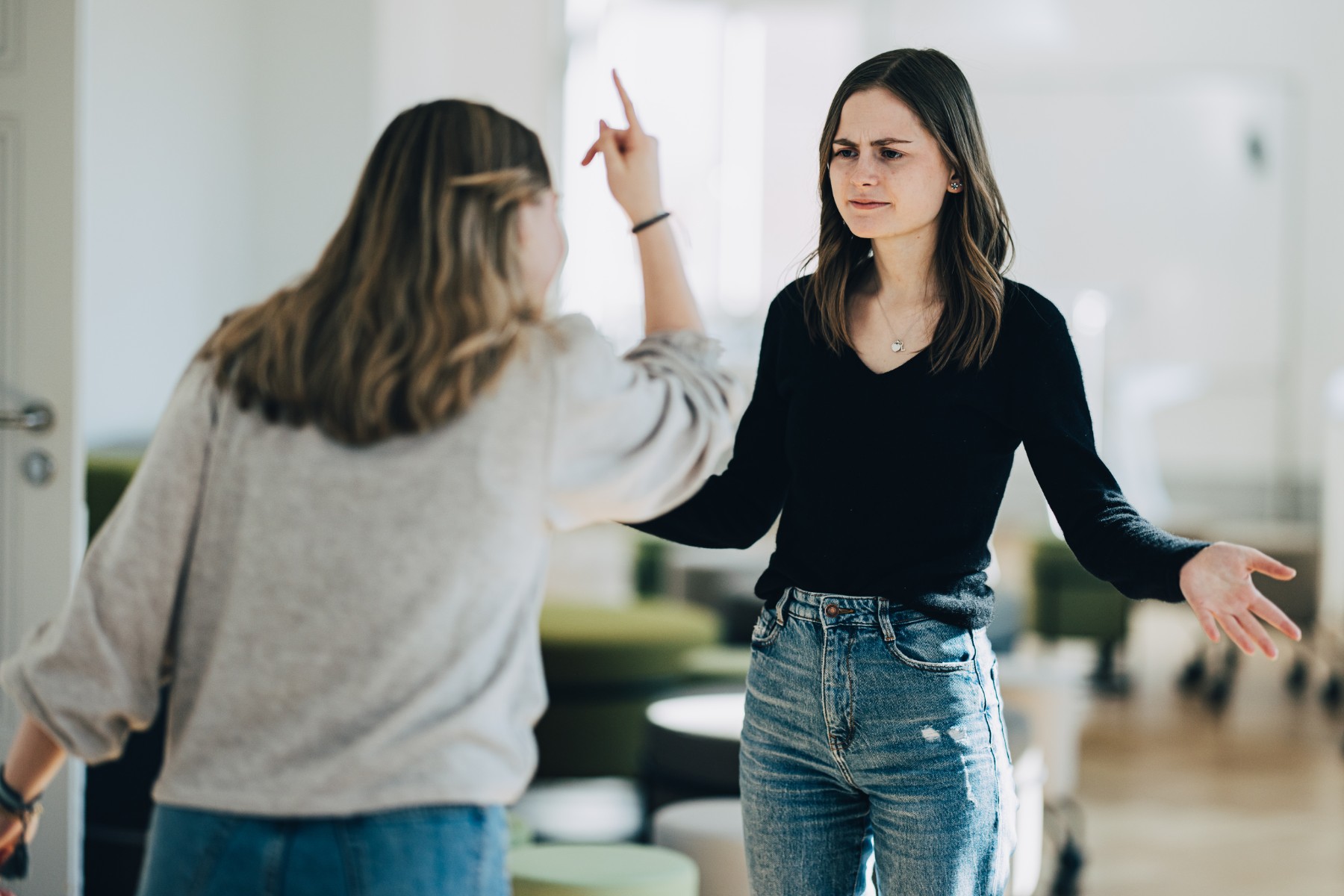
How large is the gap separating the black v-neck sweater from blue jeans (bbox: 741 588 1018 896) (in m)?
0.04

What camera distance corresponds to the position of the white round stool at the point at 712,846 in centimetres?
235

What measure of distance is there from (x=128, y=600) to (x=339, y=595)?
0.54 feet

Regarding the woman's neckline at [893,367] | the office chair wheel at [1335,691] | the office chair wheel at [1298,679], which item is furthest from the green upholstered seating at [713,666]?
the office chair wheel at [1298,679]

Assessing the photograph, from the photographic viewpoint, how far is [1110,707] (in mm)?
5230

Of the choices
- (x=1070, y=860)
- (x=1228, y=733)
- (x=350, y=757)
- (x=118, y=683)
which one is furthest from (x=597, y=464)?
(x=1228, y=733)

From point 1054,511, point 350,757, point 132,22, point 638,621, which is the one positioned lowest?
point 638,621

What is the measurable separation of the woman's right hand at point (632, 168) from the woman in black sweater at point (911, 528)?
0.83 ft

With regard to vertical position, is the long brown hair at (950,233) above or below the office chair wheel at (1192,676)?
above

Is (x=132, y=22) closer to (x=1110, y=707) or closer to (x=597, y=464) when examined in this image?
(x=597, y=464)

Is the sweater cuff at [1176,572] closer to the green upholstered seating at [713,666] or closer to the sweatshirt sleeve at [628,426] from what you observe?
the sweatshirt sleeve at [628,426]

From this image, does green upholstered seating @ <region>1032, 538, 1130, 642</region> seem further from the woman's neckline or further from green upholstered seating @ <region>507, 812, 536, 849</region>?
the woman's neckline

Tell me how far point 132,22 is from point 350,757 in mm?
2772

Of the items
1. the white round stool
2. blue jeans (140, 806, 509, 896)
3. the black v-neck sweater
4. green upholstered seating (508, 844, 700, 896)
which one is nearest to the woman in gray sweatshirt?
blue jeans (140, 806, 509, 896)

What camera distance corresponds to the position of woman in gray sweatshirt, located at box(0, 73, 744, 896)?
0.93 meters
